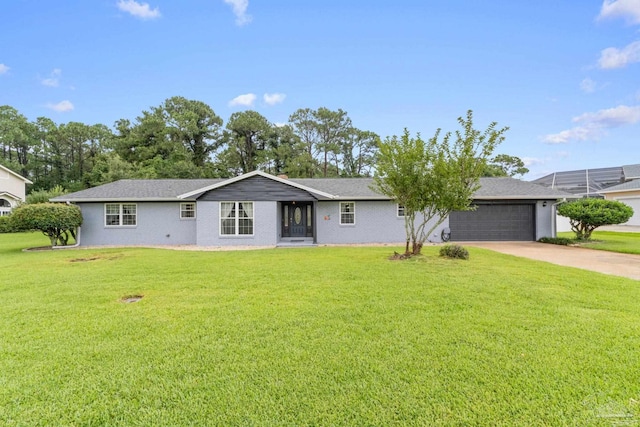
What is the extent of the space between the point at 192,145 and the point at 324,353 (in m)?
39.3

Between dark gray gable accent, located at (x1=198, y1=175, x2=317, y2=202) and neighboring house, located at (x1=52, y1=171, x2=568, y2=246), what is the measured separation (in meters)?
0.05

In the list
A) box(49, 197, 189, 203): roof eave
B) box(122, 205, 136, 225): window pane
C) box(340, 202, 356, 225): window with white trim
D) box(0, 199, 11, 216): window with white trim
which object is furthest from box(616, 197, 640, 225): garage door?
box(0, 199, 11, 216): window with white trim

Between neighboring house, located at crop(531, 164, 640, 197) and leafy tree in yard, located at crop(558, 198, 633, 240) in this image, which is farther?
neighboring house, located at crop(531, 164, 640, 197)

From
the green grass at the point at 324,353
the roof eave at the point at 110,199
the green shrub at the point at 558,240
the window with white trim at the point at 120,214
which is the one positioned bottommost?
the green grass at the point at 324,353

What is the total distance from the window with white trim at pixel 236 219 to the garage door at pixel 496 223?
10521 millimetres

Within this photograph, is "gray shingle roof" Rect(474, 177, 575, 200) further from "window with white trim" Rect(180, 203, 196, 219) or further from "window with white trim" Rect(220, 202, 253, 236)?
"window with white trim" Rect(180, 203, 196, 219)

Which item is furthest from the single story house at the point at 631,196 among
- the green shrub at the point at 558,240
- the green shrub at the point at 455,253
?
the green shrub at the point at 455,253

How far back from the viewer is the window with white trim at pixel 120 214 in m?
15.4

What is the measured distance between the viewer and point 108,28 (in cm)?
1556

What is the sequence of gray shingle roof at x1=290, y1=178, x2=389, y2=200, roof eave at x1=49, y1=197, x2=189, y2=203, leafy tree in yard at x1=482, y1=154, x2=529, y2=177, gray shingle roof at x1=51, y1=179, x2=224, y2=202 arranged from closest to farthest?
roof eave at x1=49, y1=197, x2=189, y2=203, gray shingle roof at x1=51, y1=179, x2=224, y2=202, gray shingle roof at x1=290, y1=178, x2=389, y2=200, leafy tree in yard at x1=482, y1=154, x2=529, y2=177

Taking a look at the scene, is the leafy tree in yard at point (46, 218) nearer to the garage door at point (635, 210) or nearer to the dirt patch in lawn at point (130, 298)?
the dirt patch in lawn at point (130, 298)

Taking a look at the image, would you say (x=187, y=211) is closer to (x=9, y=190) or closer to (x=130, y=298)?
(x=130, y=298)

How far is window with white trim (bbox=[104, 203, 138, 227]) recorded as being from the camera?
50.7 ft

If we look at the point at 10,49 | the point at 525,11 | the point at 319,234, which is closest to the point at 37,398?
the point at 319,234
